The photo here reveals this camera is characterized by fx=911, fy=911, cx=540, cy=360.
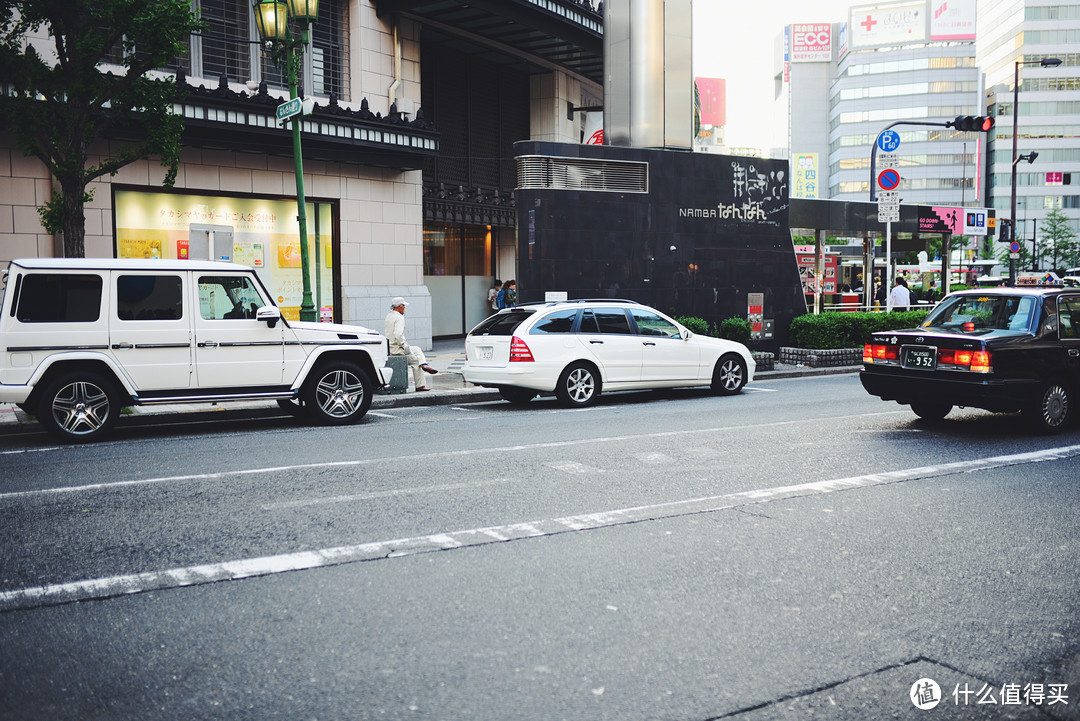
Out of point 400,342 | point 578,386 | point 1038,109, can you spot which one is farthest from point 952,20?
point 578,386

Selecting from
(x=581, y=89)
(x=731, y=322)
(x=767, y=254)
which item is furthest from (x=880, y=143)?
(x=581, y=89)

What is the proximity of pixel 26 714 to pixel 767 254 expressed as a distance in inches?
787

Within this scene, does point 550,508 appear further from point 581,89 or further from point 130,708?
point 581,89

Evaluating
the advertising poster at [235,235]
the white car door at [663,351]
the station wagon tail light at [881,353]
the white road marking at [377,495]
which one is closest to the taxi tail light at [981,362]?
the station wagon tail light at [881,353]

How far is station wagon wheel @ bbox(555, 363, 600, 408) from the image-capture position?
1346 centimetres

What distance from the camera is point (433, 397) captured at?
1448 cm

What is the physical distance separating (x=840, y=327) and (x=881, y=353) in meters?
10.4

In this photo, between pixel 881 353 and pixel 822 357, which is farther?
pixel 822 357

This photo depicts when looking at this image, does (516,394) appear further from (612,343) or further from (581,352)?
(612,343)

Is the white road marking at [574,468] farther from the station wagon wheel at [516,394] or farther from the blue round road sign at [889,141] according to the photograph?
the blue round road sign at [889,141]

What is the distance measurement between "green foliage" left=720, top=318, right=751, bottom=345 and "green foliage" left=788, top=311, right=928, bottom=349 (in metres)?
2.04

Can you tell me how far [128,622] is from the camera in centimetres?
436

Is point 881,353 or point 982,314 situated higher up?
point 982,314

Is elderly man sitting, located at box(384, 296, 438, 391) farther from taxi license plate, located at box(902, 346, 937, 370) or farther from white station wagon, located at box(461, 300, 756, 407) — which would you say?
taxi license plate, located at box(902, 346, 937, 370)
